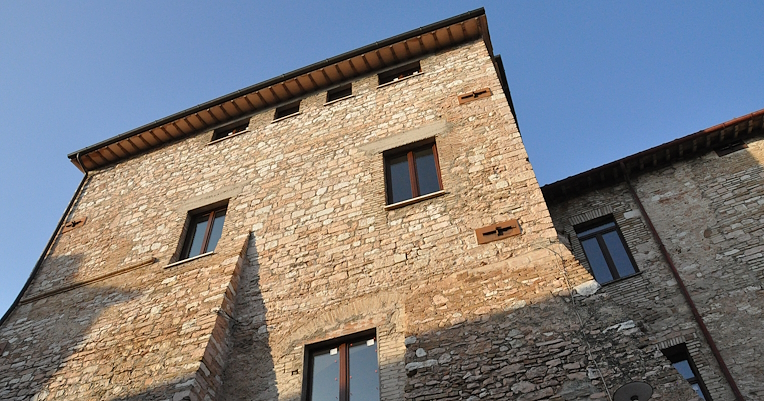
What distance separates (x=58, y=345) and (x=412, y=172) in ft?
18.6

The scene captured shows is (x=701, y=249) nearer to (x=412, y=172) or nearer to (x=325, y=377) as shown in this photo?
(x=412, y=172)

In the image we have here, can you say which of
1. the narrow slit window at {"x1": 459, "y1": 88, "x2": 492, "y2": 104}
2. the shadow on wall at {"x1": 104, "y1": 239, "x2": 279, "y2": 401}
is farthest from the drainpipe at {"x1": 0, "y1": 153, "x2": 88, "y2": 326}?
the narrow slit window at {"x1": 459, "y1": 88, "x2": 492, "y2": 104}

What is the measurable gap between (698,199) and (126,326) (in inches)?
352

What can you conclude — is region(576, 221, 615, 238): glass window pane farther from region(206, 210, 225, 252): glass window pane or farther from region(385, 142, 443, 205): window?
region(206, 210, 225, 252): glass window pane

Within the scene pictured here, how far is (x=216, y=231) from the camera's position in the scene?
915 centimetres

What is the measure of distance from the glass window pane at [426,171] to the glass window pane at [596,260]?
316 cm

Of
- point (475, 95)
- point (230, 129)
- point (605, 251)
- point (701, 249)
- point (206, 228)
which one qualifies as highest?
point (230, 129)

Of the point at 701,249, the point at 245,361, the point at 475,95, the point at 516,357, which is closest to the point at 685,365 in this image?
the point at 701,249

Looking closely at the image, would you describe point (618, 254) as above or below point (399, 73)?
below

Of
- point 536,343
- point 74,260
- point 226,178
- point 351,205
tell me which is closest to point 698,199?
point 536,343

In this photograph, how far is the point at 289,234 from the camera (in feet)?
26.5

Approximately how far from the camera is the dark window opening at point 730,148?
9.38 metres

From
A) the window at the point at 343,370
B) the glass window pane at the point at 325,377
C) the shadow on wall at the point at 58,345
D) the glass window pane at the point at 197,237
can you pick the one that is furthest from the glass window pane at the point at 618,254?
the shadow on wall at the point at 58,345

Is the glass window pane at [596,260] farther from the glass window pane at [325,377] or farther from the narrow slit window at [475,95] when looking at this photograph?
the glass window pane at [325,377]
